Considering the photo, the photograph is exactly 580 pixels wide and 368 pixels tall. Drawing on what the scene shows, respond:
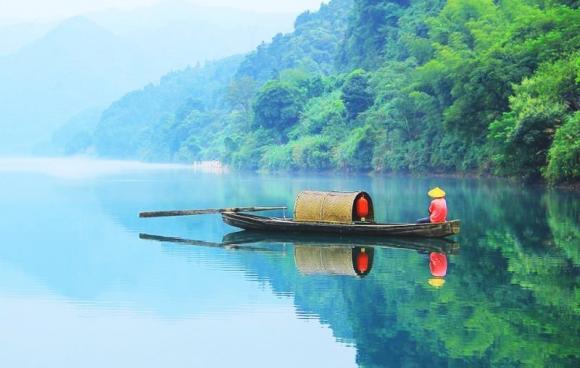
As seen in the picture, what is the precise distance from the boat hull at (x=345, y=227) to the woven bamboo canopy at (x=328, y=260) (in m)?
1.15

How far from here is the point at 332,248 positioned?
1808 cm

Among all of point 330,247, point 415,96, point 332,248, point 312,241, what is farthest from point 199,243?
point 415,96

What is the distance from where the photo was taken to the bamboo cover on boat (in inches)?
789

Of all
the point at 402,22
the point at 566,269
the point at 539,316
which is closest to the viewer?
the point at 539,316

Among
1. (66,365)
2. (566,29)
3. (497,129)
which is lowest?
(66,365)

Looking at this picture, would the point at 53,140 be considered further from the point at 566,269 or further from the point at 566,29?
the point at 566,269

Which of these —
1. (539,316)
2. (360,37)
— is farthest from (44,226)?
(360,37)

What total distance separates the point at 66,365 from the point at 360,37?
67.5 metres

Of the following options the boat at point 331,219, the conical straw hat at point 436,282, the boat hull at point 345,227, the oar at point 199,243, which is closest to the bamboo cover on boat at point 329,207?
the boat at point 331,219

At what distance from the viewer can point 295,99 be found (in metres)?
73.1

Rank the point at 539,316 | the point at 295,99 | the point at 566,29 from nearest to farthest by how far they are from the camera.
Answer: the point at 539,316 → the point at 566,29 → the point at 295,99

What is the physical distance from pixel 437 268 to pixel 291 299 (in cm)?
328

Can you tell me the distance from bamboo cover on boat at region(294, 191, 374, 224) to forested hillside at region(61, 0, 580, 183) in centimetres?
1151

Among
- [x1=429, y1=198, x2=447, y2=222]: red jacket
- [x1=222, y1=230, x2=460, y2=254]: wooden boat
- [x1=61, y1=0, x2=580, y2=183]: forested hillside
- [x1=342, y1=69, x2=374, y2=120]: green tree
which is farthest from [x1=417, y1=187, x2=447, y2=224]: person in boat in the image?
[x1=342, y1=69, x2=374, y2=120]: green tree
